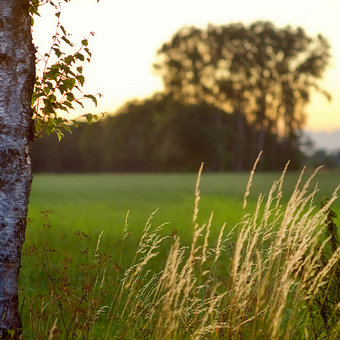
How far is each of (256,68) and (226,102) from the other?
21.0 ft

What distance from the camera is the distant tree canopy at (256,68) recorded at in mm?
65250

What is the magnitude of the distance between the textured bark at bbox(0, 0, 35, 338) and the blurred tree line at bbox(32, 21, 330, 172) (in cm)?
6169

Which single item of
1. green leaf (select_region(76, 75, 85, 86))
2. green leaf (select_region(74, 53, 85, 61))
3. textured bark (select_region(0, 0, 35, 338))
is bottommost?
textured bark (select_region(0, 0, 35, 338))

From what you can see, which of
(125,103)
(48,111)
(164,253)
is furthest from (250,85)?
(48,111)

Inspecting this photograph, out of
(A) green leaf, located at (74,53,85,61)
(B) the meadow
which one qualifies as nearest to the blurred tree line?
(B) the meadow

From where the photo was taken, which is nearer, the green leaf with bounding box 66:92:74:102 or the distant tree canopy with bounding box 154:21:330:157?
the green leaf with bounding box 66:92:74:102

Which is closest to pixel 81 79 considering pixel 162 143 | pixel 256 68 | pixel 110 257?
pixel 110 257

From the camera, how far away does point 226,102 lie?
2766 inches

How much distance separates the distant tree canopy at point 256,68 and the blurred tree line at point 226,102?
115 mm

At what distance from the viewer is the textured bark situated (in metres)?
4.51

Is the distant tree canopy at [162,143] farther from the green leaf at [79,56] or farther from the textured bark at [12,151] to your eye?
the textured bark at [12,151]

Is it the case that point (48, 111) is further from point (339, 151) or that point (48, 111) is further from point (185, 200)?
point (339, 151)

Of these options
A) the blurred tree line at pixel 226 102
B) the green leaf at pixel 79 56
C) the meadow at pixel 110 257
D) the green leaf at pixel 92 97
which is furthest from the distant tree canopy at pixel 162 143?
the green leaf at pixel 92 97

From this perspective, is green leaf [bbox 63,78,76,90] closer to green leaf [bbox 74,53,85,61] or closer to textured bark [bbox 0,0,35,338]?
green leaf [bbox 74,53,85,61]
